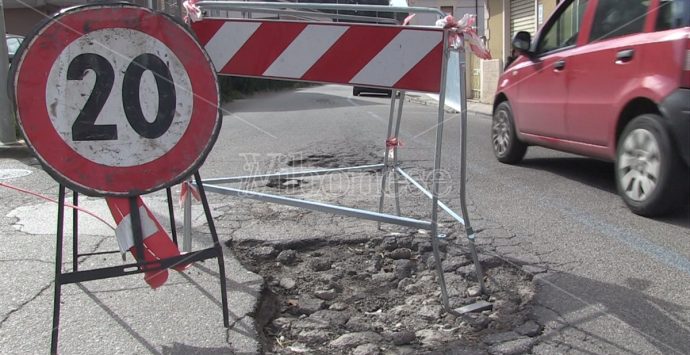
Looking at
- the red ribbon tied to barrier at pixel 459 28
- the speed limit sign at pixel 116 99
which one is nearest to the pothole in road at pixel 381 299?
the speed limit sign at pixel 116 99

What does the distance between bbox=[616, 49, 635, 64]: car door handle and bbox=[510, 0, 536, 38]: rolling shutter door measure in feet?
38.7

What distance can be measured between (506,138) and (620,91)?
226cm

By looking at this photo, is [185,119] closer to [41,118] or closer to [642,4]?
[41,118]

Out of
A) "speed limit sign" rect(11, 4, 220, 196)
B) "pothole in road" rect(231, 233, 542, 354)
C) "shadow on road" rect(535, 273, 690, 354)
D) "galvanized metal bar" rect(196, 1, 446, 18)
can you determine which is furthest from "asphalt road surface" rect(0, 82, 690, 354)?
"galvanized metal bar" rect(196, 1, 446, 18)

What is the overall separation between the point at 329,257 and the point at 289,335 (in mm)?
1119

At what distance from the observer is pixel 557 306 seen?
3.30m

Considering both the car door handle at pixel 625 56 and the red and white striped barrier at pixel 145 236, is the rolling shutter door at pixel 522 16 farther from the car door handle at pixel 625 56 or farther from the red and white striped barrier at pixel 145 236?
the red and white striped barrier at pixel 145 236

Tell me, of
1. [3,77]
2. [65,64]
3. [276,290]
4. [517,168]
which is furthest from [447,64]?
[3,77]

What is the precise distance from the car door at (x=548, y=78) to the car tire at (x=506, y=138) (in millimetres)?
266

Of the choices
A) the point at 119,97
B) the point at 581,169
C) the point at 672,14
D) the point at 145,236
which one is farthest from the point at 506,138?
the point at 119,97

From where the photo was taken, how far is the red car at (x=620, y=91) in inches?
180

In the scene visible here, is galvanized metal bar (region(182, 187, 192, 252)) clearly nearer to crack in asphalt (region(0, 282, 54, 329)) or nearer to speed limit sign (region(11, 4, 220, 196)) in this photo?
crack in asphalt (region(0, 282, 54, 329))

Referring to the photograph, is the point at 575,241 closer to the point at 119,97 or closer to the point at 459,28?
the point at 459,28

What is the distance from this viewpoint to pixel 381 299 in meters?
3.60
